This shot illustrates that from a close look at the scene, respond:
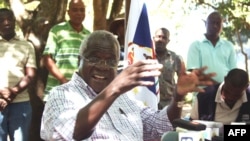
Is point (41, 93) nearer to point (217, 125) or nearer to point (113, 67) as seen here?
point (217, 125)

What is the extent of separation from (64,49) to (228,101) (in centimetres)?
164

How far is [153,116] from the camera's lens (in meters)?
3.16

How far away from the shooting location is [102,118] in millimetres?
2891

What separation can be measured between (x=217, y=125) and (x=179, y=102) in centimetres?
85

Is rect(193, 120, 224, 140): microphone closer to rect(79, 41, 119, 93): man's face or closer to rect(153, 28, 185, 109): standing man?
rect(79, 41, 119, 93): man's face

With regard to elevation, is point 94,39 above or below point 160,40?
above

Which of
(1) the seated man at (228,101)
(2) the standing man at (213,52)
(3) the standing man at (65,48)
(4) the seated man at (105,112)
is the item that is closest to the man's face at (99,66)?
(4) the seated man at (105,112)

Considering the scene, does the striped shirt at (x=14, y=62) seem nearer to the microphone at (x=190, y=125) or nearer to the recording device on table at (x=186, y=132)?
the recording device on table at (x=186, y=132)

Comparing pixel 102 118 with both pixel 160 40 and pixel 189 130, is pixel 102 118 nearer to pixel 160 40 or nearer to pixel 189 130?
pixel 189 130

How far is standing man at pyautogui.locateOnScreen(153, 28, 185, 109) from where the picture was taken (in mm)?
5383

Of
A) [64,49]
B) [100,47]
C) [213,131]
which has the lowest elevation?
[213,131]

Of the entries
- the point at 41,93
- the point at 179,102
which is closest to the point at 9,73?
the point at 41,93

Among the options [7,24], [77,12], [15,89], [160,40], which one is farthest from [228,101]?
[7,24]

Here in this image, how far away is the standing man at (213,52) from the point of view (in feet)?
17.2
